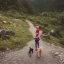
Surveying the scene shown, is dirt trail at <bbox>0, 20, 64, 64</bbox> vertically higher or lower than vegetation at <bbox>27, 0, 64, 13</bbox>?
lower

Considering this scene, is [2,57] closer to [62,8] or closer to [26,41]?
[26,41]

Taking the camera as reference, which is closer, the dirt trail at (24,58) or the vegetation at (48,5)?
the dirt trail at (24,58)

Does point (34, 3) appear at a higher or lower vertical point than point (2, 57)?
higher

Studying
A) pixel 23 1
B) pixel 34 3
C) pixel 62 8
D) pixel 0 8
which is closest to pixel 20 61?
pixel 0 8

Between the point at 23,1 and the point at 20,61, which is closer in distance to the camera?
the point at 20,61

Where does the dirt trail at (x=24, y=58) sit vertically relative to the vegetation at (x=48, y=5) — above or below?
below

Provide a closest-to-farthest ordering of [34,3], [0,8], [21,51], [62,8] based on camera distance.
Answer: [21,51]
[0,8]
[62,8]
[34,3]

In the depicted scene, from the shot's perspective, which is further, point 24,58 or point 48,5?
point 48,5

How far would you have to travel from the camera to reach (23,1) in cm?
6956

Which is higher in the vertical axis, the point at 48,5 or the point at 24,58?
the point at 48,5

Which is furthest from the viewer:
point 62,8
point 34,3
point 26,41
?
point 34,3

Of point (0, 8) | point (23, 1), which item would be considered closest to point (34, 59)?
point (0, 8)

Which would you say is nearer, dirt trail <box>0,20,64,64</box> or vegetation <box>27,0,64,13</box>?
dirt trail <box>0,20,64,64</box>

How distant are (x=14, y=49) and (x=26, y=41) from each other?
4.00 meters
